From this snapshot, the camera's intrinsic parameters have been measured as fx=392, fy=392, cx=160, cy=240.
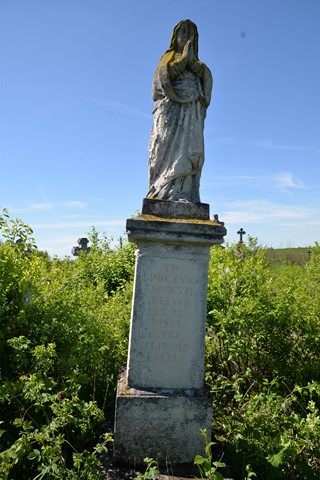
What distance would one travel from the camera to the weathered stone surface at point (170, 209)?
130 inches

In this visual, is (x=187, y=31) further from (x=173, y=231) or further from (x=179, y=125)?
(x=173, y=231)

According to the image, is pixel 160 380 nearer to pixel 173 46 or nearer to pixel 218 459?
pixel 218 459

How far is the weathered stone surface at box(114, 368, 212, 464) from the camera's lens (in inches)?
124

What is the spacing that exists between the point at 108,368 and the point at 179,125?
9.22 feet

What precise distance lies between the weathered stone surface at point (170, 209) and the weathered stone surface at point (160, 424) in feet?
4.83

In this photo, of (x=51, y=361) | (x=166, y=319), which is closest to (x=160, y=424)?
(x=166, y=319)

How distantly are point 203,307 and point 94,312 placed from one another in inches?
79.2

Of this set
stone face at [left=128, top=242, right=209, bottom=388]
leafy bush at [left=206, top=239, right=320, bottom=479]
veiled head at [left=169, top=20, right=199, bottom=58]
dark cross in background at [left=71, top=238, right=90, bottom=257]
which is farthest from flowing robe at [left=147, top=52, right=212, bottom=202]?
dark cross in background at [left=71, top=238, right=90, bottom=257]

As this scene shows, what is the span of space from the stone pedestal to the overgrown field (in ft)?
1.20

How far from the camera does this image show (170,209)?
332 centimetres

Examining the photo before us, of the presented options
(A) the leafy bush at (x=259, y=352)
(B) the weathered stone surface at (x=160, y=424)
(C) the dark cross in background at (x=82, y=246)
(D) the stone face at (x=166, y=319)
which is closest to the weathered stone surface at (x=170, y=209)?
(D) the stone face at (x=166, y=319)

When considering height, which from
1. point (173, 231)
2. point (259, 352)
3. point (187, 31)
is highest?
point (187, 31)

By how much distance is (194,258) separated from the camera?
3.30m

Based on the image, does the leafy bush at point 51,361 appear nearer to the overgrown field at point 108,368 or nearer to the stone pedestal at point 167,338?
the overgrown field at point 108,368
